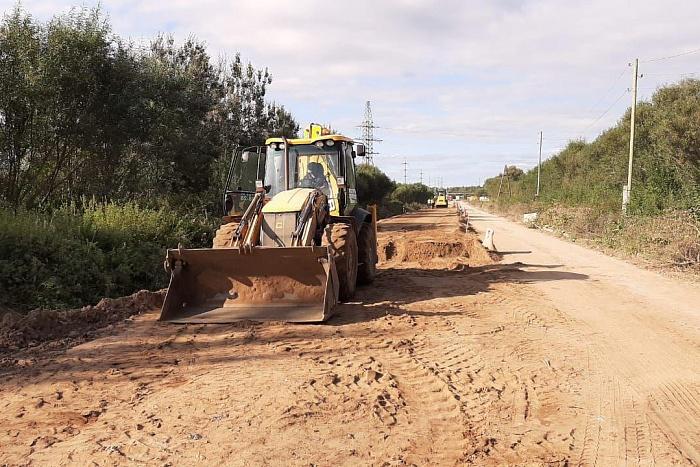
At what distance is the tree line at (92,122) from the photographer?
554 inches

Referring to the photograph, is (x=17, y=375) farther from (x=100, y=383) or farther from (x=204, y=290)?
(x=204, y=290)

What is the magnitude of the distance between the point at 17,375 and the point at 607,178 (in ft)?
99.2

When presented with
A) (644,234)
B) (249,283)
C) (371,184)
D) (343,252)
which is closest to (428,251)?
(644,234)

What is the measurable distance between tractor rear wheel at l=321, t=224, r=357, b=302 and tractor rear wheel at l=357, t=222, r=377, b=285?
4.10ft

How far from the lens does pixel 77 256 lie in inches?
400

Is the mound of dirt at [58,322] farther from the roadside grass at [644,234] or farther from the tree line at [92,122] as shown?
the roadside grass at [644,234]

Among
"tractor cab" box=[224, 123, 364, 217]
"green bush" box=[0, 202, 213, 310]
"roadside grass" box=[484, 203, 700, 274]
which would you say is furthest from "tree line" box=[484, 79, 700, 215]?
"green bush" box=[0, 202, 213, 310]

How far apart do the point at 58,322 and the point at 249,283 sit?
2.35 m

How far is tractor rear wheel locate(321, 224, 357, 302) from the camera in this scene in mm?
8620

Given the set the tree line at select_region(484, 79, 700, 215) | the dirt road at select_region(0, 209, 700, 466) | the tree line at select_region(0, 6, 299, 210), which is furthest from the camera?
the tree line at select_region(484, 79, 700, 215)

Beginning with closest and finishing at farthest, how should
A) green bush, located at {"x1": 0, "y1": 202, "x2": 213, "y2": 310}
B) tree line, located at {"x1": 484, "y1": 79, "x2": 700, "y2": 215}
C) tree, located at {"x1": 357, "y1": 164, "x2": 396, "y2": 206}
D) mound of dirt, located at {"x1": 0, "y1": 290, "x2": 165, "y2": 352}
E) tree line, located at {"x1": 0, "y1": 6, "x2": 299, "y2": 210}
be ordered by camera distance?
mound of dirt, located at {"x1": 0, "y1": 290, "x2": 165, "y2": 352}
green bush, located at {"x1": 0, "y1": 202, "x2": 213, "y2": 310}
tree line, located at {"x1": 0, "y1": 6, "x2": 299, "y2": 210}
tree line, located at {"x1": 484, "y1": 79, "x2": 700, "y2": 215}
tree, located at {"x1": 357, "y1": 164, "x2": 396, "y2": 206}

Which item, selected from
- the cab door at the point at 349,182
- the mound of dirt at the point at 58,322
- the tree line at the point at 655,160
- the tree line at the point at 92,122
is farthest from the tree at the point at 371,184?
the mound of dirt at the point at 58,322

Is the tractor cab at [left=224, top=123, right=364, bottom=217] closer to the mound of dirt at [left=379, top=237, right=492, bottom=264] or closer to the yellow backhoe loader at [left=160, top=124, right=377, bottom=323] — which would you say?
the yellow backhoe loader at [left=160, top=124, right=377, bottom=323]

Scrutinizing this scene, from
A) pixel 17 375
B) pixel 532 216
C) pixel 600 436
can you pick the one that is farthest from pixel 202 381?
pixel 532 216
